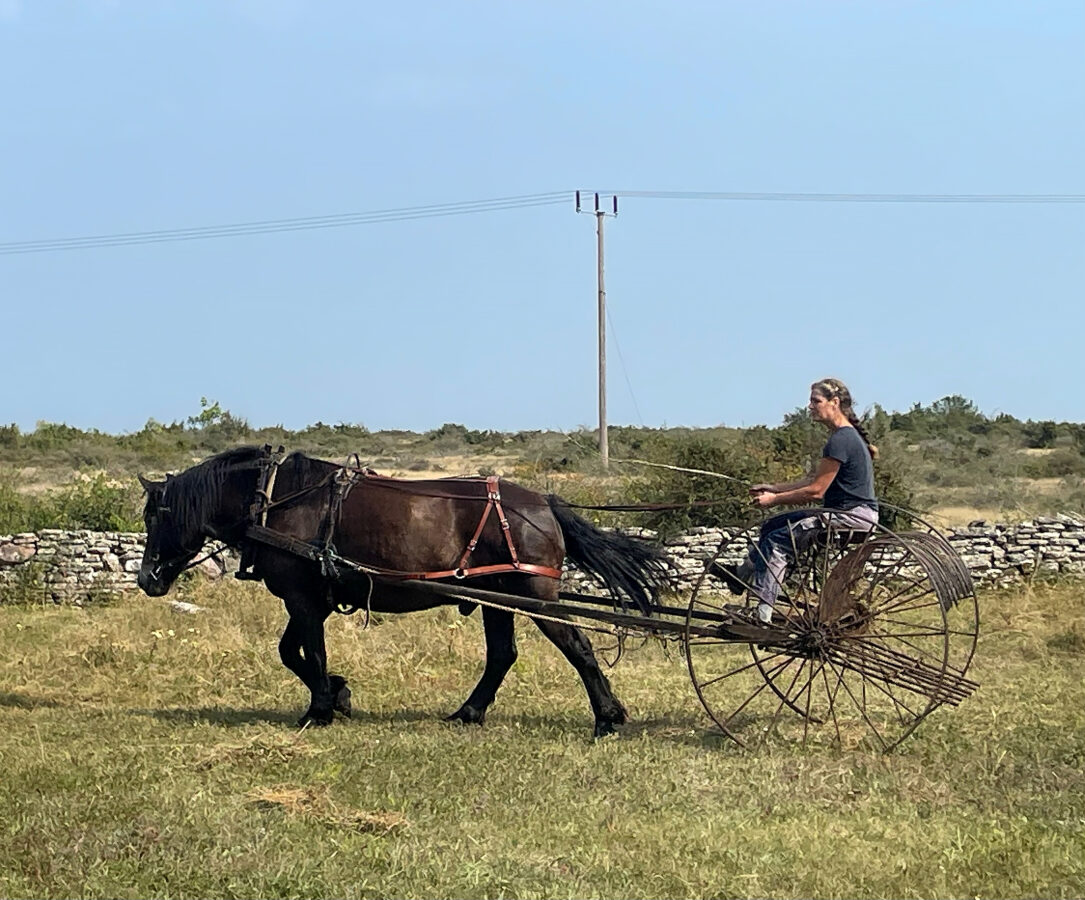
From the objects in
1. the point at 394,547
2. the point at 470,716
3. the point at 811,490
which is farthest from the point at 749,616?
the point at 394,547

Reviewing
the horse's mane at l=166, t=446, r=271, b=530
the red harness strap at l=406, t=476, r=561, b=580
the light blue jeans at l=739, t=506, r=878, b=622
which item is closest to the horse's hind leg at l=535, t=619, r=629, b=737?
the red harness strap at l=406, t=476, r=561, b=580

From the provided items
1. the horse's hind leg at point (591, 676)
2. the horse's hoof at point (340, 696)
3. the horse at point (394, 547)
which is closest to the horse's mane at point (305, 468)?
the horse at point (394, 547)

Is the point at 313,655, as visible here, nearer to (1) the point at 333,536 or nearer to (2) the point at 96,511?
(1) the point at 333,536

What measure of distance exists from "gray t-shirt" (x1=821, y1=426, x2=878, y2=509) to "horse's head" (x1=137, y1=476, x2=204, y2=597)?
431 cm

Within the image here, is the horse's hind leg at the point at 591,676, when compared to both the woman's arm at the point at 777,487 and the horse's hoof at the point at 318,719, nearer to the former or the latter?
the woman's arm at the point at 777,487

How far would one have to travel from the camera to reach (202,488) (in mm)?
9062

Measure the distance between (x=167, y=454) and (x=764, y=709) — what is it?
96.7 ft

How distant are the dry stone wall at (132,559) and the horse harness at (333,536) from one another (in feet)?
22.7

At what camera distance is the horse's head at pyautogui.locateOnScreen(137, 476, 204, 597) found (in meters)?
9.22

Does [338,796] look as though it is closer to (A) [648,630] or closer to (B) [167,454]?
(A) [648,630]

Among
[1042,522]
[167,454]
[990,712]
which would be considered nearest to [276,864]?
[990,712]

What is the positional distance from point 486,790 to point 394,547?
2209 mm

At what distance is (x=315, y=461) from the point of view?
8.93 meters

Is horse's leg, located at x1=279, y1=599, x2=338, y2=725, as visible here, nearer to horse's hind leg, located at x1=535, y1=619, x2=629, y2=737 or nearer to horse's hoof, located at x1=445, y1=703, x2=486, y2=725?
horse's hoof, located at x1=445, y1=703, x2=486, y2=725
